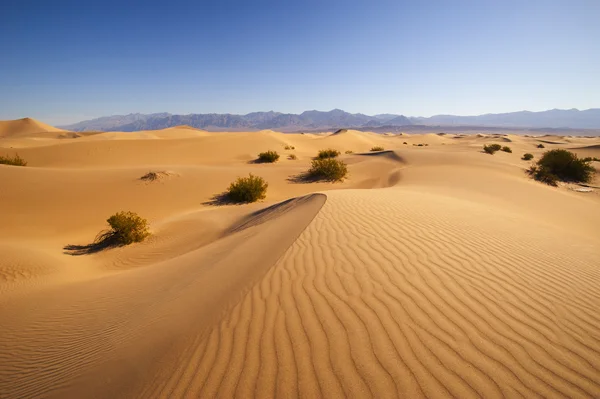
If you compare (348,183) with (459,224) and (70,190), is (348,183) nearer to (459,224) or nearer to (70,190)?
(459,224)

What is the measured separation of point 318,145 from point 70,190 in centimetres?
2883

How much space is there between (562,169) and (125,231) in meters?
19.3

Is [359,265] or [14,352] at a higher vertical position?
[359,265]

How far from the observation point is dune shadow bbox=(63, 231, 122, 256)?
6.74 metres

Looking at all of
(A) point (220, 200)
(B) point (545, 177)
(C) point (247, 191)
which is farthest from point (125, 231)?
(B) point (545, 177)

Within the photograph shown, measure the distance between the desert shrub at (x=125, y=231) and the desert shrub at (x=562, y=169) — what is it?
54.6ft

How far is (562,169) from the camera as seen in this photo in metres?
14.0

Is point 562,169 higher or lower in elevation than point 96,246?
higher

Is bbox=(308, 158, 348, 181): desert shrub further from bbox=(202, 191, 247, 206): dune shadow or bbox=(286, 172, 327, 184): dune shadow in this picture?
bbox=(202, 191, 247, 206): dune shadow

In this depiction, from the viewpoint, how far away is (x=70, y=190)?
10867mm

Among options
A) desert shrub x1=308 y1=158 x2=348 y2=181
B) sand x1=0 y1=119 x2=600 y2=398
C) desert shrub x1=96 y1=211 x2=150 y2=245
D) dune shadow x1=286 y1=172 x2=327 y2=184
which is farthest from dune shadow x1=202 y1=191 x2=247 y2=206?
desert shrub x1=308 y1=158 x2=348 y2=181

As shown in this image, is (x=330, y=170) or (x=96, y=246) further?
(x=330, y=170)

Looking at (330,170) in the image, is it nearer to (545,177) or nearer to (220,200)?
A: (220,200)

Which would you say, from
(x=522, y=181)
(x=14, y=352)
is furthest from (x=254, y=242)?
(x=522, y=181)
